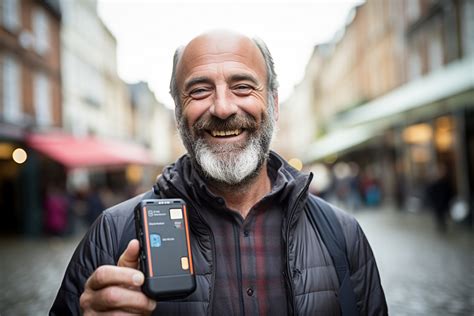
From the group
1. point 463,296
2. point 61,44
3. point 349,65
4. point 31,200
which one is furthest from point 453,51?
point 349,65

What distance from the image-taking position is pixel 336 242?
6.06ft

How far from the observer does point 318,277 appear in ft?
5.83

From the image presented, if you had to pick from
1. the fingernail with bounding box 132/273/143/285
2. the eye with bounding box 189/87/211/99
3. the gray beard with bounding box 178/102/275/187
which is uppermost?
the eye with bounding box 189/87/211/99

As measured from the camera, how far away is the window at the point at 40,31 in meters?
18.0

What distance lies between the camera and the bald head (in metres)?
1.87

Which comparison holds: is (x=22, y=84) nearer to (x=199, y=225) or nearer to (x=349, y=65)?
(x=199, y=225)

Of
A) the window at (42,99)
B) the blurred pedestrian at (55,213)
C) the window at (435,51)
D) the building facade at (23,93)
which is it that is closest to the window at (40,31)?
the building facade at (23,93)

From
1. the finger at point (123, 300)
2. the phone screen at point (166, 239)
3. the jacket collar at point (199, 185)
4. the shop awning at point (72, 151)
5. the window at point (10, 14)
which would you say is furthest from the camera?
the window at point (10, 14)

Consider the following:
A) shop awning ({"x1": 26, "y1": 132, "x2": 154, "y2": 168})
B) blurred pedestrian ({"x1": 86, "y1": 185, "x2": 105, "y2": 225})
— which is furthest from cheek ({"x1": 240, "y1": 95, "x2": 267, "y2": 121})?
shop awning ({"x1": 26, "y1": 132, "x2": 154, "y2": 168})

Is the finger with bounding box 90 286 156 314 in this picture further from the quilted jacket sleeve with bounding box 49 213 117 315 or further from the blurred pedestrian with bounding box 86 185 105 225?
the blurred pedestrian with bounding box 86 185 105 225

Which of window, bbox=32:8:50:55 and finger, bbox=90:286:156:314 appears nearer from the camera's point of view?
finger, bbox=90:286:156:314

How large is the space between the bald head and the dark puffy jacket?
37 centimetres

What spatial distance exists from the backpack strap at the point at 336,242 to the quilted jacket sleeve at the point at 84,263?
75cm

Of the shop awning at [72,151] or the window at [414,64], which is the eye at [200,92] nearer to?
the shop awning at [72,151]
